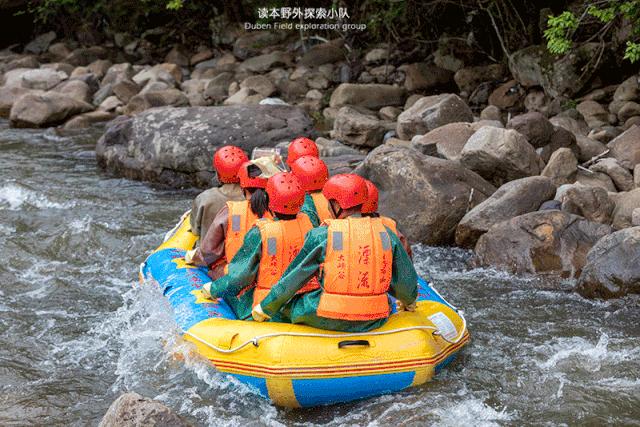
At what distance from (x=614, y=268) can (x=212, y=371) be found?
11.0 ft

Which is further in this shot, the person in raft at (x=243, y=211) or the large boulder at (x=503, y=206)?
the large boulder at (x=503, y=206)

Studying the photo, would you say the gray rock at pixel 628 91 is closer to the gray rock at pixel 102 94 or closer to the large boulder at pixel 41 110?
the large boulder at pixel 41 110

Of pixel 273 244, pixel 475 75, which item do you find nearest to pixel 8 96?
pixel 475 75

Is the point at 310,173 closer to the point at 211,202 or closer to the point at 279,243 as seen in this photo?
the point at 279,243

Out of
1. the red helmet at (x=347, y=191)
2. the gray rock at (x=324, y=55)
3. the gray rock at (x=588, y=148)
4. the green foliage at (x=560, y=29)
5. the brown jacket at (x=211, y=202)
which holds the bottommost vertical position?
the gray rock at (x=588, y=148)

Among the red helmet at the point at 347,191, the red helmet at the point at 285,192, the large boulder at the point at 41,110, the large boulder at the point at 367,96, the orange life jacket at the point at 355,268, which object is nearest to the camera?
the orange life jacket at the point at 355,268

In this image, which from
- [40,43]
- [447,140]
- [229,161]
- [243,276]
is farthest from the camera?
[40,43]

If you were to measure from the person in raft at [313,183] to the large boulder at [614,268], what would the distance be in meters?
2.35

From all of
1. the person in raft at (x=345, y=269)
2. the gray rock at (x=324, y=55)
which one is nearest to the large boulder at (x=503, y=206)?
the person in raft at (x=345, y=269)

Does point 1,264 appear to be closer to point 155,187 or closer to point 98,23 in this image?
point 155,187

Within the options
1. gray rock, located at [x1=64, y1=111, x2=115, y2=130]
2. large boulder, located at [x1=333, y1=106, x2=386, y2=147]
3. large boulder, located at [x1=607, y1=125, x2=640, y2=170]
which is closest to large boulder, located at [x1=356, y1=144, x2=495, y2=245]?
large boulder, located at [x1=607, y1=125, x2=640, y2=170]

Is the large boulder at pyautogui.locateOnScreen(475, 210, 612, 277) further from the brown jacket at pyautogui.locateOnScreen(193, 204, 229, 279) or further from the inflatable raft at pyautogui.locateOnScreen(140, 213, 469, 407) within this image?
the brown jacket at pyautogui.locateOnScreen(193, 204, 229, 279)

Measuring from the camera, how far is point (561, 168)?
8.83m

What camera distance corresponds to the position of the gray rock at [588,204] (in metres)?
7.78
